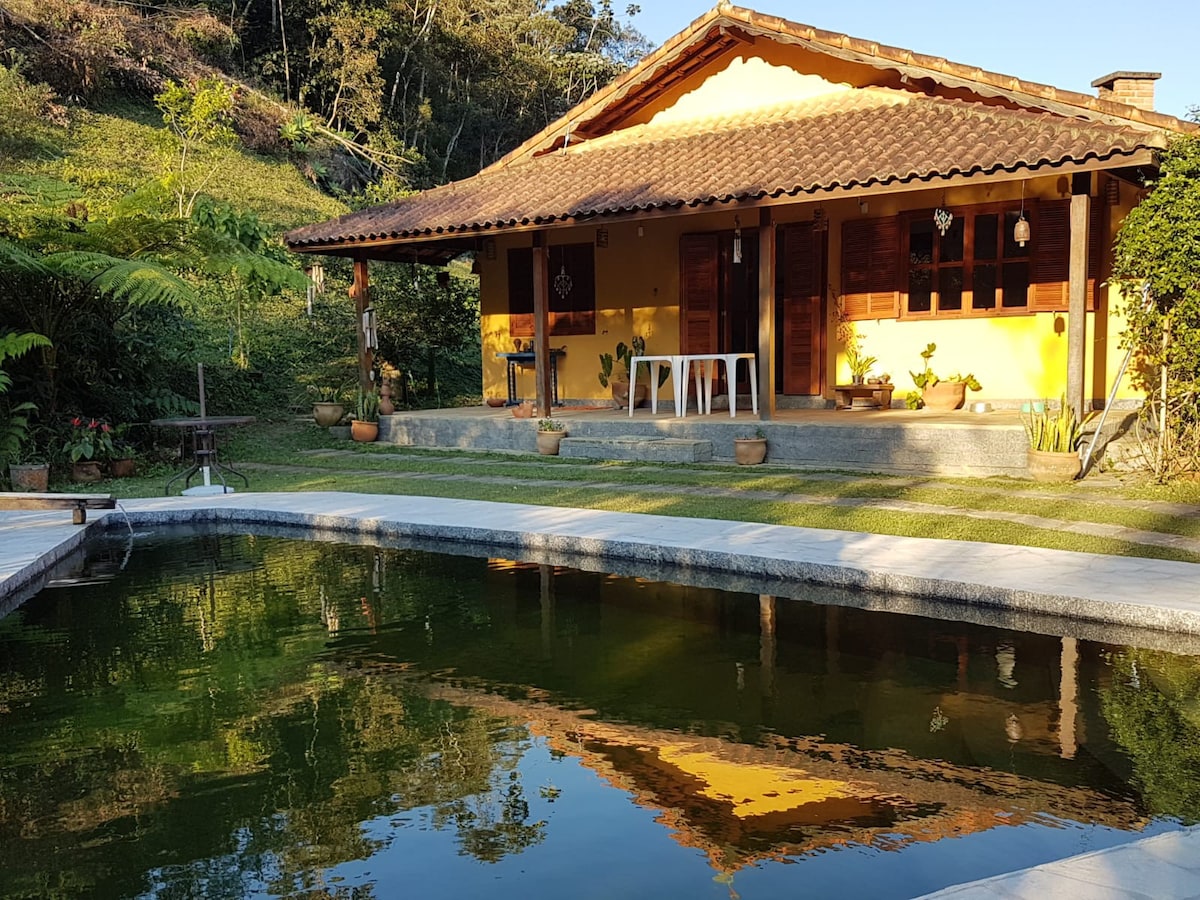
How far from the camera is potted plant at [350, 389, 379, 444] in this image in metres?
14.5

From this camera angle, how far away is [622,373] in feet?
47.5

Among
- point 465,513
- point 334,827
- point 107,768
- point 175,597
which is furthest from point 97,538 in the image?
point 334,827

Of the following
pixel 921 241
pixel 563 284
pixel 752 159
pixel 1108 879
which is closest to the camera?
pixel 1108 879

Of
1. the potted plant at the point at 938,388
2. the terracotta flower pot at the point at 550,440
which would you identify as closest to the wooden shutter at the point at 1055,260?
the potted plant at the point at 938,388

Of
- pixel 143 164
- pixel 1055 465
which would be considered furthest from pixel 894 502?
pixel 143 164

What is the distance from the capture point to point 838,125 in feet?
39.6

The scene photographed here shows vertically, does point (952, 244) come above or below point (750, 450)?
above

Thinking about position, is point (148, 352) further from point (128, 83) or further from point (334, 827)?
point (128, 83)

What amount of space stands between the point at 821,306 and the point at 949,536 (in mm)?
6266

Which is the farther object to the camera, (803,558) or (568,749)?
(803,558)

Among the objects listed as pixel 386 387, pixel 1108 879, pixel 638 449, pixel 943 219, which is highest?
pixel 943 219

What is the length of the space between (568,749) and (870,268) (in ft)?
32.2

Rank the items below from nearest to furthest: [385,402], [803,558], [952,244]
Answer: [803,558] < [952,244] < [385,402]

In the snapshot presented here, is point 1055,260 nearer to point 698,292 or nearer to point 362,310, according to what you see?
point 698,292
